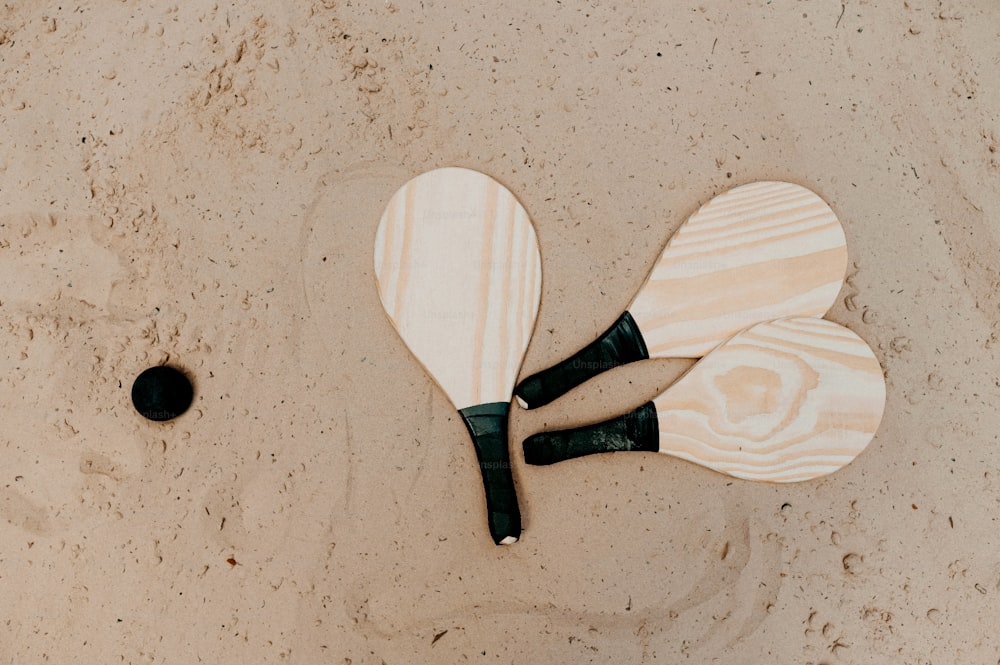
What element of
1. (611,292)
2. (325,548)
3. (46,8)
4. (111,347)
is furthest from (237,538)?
(46,8)

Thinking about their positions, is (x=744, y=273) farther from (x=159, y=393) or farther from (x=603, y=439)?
(x=159, y=393)

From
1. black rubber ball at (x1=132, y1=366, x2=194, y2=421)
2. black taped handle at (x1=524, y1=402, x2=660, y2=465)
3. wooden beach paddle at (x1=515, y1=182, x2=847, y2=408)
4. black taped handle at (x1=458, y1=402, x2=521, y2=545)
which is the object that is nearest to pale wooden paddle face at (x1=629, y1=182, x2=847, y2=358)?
wooden beach paddle at (x1=515, y1=182, x2=847, y2=408)

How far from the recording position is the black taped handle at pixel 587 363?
36.0 inches

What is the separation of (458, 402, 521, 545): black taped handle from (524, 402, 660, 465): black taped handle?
0.17 ft

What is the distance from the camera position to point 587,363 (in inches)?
36.1

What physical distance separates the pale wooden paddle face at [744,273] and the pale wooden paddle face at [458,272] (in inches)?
7.8

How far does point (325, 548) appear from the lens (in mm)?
922

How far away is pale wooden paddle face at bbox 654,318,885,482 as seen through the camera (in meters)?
0.91

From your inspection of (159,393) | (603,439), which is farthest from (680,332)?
(159,393)

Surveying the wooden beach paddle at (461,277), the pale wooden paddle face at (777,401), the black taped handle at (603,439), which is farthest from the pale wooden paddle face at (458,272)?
the pale wooden paddle face at (777,401)

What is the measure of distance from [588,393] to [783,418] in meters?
0.30

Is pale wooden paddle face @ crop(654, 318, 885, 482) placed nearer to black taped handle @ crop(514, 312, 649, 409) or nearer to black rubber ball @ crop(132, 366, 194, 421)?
black taped handle @ crop(514, 312, 649, 409)

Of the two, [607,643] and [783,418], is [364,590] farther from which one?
[783,418]

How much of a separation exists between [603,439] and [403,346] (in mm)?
344
